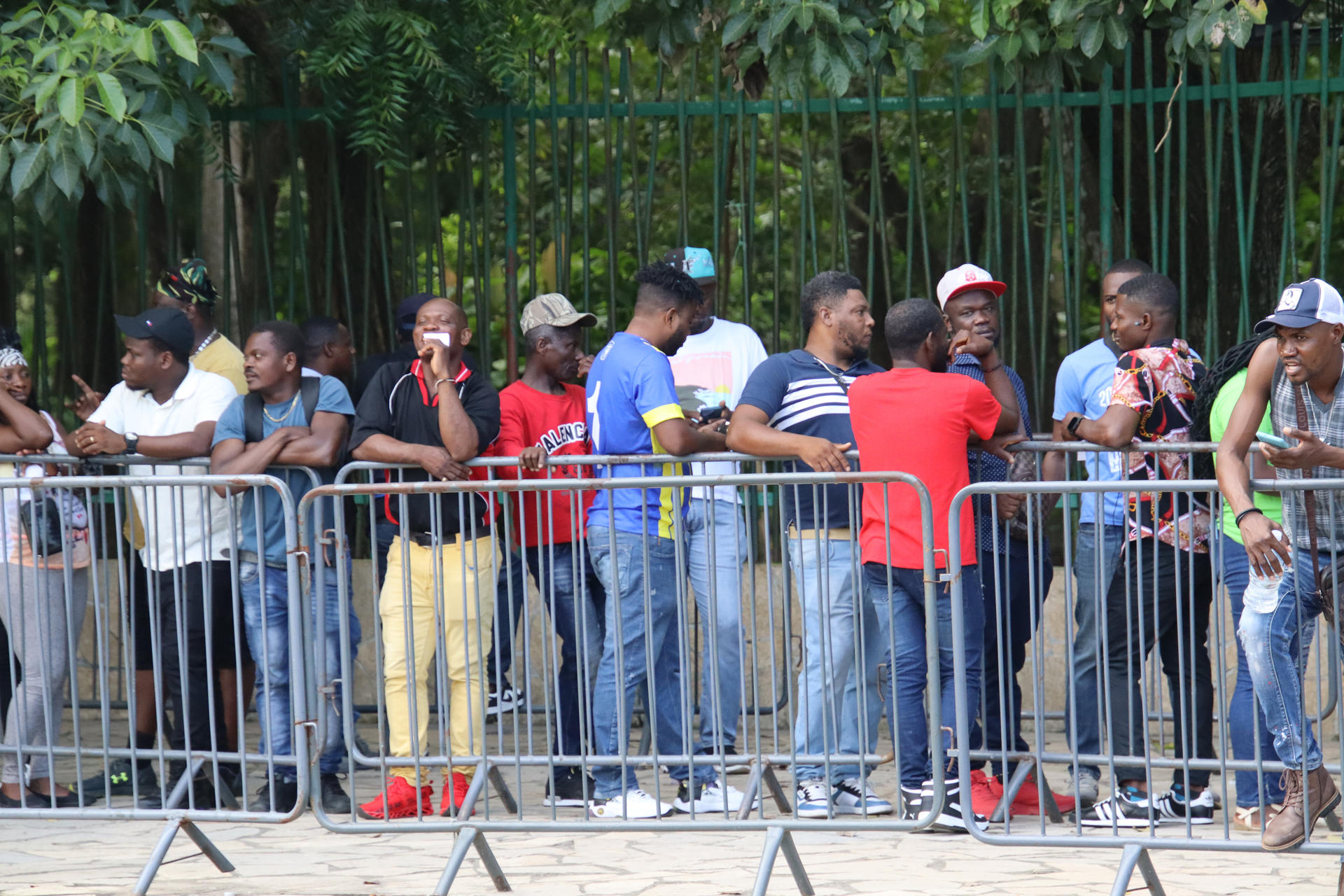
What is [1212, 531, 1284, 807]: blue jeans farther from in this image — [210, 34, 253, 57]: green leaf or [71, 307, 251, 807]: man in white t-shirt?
[210, 34, 253, 57]: green leaf

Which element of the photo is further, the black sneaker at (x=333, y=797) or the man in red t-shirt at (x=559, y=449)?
the black sneaker at (x=333, y=797)

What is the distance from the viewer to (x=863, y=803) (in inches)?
201

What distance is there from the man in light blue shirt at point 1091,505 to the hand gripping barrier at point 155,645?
280 cm

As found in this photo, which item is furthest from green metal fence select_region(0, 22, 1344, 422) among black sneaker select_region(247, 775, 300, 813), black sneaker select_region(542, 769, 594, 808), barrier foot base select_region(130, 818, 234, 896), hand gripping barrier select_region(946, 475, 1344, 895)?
barrier foot base select_region(130, 818, 234, 896)

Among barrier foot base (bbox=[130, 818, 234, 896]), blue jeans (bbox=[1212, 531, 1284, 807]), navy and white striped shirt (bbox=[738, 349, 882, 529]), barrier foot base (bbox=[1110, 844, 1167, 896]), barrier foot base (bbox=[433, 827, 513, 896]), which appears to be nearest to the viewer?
barrier foot base (bbox=[1110, 844, 1167, 896])

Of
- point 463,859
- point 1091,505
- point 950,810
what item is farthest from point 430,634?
point 1091,505

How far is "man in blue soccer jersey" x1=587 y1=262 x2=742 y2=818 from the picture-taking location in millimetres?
6109

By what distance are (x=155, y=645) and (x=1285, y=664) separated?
3640 millimetres

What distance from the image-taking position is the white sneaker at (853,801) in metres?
5.96

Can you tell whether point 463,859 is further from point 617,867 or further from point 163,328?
point 163,328

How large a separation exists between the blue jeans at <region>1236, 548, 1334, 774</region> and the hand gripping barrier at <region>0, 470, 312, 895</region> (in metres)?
2.97

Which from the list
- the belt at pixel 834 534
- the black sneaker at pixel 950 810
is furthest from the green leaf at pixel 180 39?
the black sneaker at pixel 950 810

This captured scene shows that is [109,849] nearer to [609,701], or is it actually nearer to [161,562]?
[161,562]

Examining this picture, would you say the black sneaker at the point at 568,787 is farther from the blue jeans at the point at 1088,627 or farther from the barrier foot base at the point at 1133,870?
the barrier foot base at the point at 1133,870
